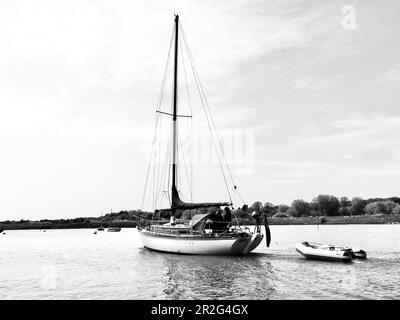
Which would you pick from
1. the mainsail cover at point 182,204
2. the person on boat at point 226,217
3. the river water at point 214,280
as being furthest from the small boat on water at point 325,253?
the mainsail cover at point 182,204

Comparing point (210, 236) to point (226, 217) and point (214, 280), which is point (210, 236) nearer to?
point (226, 217)

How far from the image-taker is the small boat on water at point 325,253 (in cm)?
4103

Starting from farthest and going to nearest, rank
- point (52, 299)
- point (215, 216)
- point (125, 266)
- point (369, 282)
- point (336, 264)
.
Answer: point (215, 216), point (125, 266), point (336, 264), point (369, 282), point (52, 299)

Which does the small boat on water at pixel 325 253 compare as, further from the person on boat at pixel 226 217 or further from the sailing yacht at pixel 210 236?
the person on boat at pixel 226 217

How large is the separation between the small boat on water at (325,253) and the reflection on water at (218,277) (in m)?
4.81

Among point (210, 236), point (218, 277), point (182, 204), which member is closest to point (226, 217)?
point (210, 236)

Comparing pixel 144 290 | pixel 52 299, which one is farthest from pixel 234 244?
pixel 52 299

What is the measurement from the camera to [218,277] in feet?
109

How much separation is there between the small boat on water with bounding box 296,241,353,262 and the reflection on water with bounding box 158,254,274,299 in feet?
15.8

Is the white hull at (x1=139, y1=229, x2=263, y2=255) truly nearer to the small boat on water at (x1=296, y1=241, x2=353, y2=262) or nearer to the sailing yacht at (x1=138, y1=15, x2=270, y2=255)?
the sailing yacht at (x1=138, y1=15, x2=270, y2=255)

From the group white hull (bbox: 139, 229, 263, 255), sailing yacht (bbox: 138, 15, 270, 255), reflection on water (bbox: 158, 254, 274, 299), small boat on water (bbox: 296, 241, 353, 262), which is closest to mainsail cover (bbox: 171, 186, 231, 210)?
sailing yacht (bbox: 138, 15, 270, 255)
